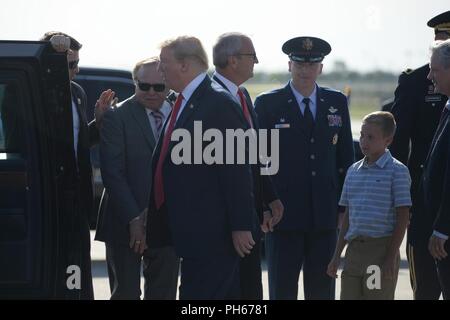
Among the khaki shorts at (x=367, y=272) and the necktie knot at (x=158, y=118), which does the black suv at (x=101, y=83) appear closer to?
the necktie knot at (x=158, y=118)

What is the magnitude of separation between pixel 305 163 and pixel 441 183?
1501 mm

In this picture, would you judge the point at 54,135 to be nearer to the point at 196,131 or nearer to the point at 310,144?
the point at 196,131

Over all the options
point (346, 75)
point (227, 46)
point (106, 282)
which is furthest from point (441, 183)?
point (346, 75)

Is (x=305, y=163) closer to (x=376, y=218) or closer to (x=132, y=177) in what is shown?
(x=376, y=218)

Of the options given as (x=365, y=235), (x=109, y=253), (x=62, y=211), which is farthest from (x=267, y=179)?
(x=62, y=211)

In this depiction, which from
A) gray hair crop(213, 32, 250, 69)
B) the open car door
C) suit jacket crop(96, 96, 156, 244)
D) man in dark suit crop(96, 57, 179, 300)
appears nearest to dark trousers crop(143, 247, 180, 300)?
man in dark suit crop(96, 57, 179, 300)

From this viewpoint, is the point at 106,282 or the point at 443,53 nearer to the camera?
the point at 443,53

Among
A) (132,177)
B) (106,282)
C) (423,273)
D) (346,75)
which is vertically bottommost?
(106,282)

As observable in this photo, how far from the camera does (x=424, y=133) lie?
6617 mm

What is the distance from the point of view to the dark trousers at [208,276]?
523 centimetres

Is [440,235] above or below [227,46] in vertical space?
below

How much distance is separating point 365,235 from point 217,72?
1230 millimetres

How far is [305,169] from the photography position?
6.98 meters

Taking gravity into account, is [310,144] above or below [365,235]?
above
